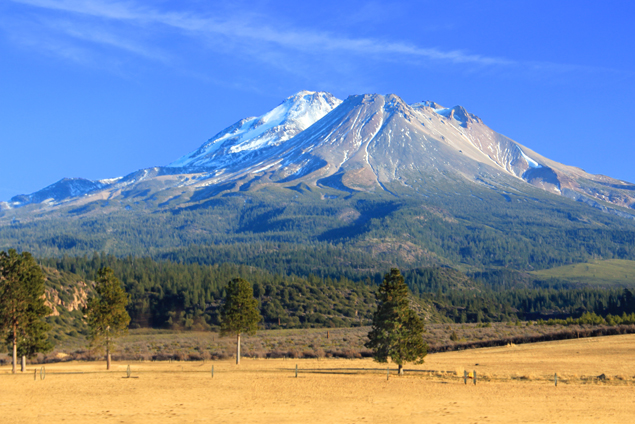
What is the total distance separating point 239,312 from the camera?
65688mm

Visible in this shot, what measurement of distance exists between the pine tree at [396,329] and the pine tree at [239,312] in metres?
18.4

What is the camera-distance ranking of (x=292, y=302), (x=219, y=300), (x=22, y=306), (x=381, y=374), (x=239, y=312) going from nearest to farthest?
(x=381, y=374), (x=22, y=306), (x=239, y=312), (x=292, y=302), (x=219, y=300)

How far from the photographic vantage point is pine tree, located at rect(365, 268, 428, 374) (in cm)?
4894

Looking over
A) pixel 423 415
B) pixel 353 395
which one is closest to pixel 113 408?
pixel 353 395

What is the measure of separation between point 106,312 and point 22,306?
7811mm

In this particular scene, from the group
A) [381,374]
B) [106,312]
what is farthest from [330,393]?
[106,312]

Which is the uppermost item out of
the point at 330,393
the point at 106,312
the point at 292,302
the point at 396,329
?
the point at 292,302

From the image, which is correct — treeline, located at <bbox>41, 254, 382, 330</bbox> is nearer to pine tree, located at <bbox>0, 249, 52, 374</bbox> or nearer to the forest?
the forest

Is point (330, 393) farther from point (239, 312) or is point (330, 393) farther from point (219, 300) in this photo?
point (219, 300)

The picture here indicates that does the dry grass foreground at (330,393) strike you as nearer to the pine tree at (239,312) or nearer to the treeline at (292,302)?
the pine tree at (239,312)

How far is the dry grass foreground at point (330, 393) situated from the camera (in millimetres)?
34344

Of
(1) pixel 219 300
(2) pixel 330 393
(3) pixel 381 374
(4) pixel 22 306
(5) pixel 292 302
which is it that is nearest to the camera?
(2) pixel 330 393

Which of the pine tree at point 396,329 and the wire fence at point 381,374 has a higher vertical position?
the pine tree at point 396,329

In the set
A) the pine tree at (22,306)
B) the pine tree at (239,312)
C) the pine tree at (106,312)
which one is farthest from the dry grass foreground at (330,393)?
the pine tree at (239,312)
